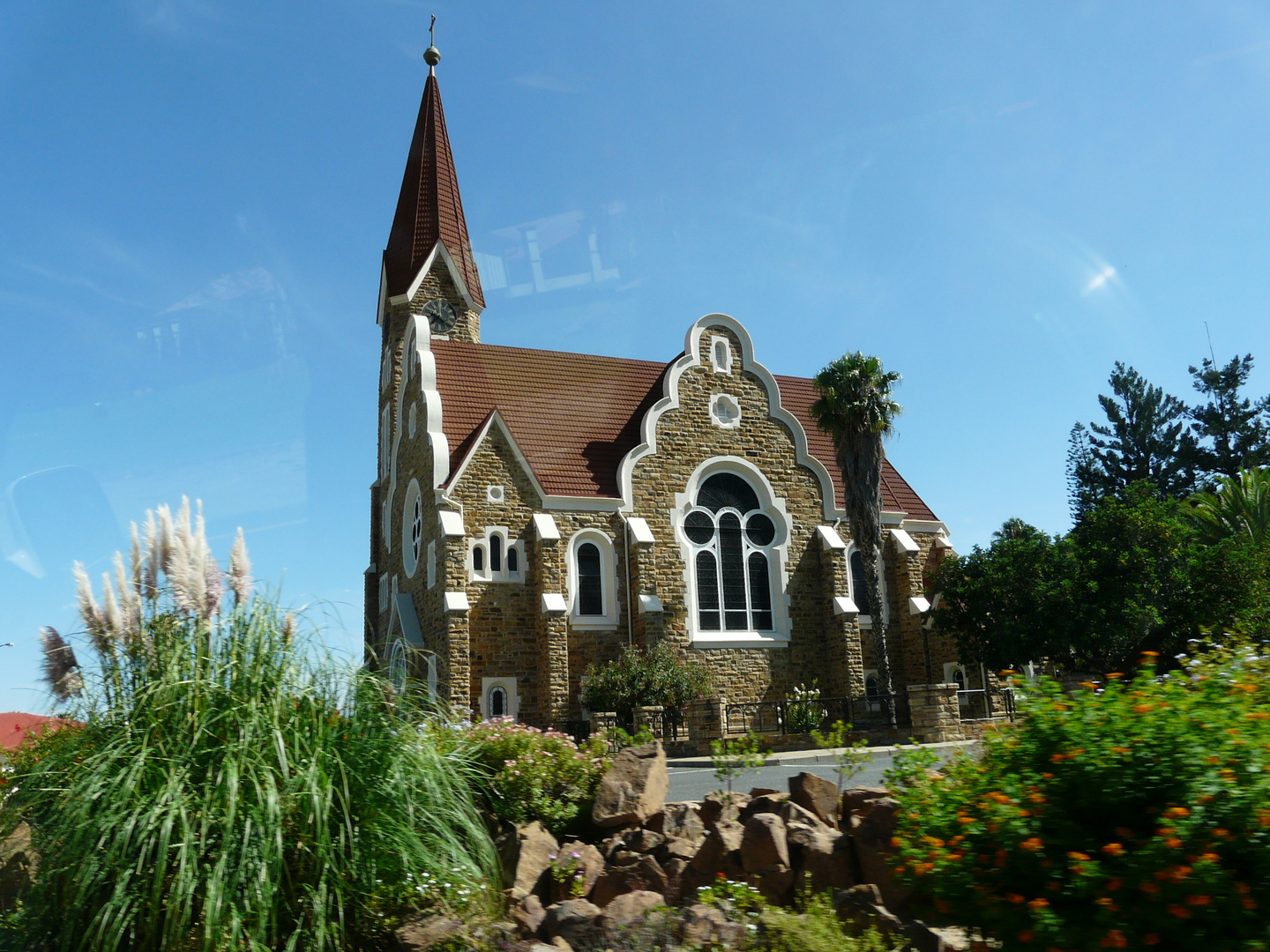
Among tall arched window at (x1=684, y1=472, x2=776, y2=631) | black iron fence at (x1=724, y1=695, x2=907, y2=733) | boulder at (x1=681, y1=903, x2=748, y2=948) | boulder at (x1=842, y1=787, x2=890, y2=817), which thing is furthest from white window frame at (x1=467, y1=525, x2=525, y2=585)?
boulder at (x1=681, y1=903, x2=748, y2=948)

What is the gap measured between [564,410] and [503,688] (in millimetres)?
8822

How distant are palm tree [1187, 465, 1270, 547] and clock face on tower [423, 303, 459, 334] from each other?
2802 cm

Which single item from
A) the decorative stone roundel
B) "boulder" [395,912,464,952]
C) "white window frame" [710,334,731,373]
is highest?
"white window frame" [710,334,731,373]

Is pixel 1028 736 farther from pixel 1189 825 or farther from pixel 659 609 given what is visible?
pixel 659 609

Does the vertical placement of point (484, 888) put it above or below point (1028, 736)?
below

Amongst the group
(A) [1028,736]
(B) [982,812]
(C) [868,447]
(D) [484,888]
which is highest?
(C) [868,447]

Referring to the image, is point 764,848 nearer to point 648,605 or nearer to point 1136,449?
point 648,605

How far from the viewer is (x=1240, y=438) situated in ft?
169

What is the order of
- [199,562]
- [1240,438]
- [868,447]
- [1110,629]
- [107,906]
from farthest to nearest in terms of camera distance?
[1240,438]
[868,447]
[1110,629]
[199,562]
[107,906]

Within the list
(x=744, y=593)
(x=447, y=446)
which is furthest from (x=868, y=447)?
(x=447, y=446)

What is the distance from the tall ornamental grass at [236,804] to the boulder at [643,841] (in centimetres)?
126

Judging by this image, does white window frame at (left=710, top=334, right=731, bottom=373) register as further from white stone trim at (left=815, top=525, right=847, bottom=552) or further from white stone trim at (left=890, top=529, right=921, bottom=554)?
white stone trim at (left=890, top=529, right=921, bottom=554)

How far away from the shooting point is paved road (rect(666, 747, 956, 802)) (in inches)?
515

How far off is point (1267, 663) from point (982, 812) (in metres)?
2.21
